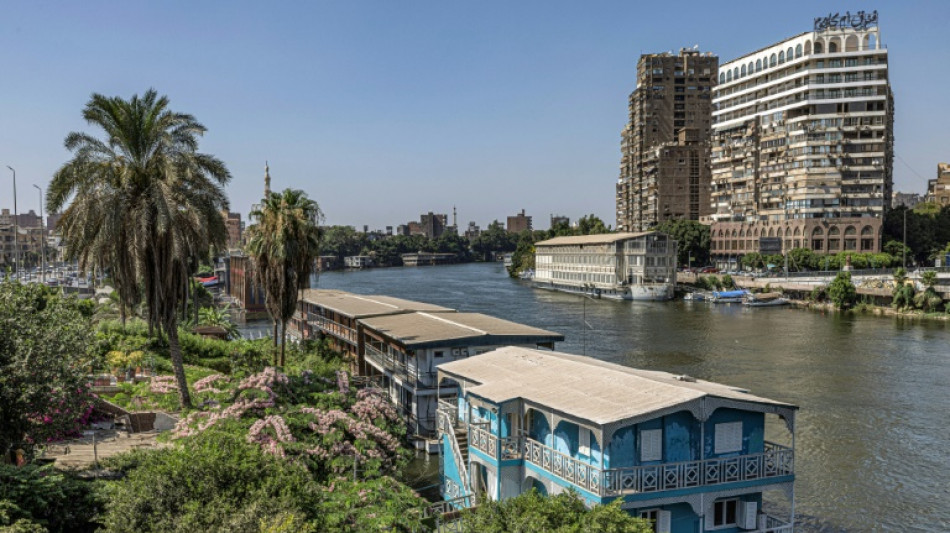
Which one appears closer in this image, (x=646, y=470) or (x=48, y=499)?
(x=48, y=499)

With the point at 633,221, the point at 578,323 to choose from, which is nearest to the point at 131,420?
the point at 578,323

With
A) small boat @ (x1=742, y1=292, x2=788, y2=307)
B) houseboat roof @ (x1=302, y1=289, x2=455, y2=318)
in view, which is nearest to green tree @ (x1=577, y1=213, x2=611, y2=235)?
small boat @ (x1=742, y1=292, x2=788, y2=307)

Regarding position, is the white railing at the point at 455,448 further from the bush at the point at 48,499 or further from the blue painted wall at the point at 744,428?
the bush at the point at 48,499

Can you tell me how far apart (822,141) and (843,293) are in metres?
38.5

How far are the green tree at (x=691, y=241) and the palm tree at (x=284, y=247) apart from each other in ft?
394

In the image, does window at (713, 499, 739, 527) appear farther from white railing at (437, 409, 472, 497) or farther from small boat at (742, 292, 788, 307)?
small boat at (742, 292, 788, 307)

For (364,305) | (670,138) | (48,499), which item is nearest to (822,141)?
(670,138)

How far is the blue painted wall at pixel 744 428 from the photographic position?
19.8 metres

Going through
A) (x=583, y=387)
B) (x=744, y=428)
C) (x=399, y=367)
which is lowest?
(x=399, y=367)

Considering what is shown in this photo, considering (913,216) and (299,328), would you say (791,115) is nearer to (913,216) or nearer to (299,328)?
(913,216)

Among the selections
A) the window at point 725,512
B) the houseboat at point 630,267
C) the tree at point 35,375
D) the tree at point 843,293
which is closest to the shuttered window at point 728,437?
the window at point 725,512

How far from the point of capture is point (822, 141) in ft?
403

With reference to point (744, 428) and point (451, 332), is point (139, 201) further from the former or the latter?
point (744, 428)

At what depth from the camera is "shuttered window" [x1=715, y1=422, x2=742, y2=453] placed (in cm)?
1995
